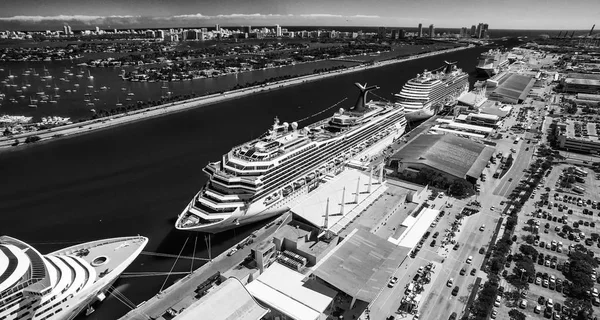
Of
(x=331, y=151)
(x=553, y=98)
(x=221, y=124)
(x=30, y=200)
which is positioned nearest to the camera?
(x=30, y=200)

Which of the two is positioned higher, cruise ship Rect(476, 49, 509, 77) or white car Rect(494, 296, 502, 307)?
cruise ship Rect(476, 49, 509, 77)

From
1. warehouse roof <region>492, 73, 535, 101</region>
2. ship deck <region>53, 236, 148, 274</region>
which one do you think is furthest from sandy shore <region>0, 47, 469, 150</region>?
warehouse roof <region>492, 73, 535, 101</region>

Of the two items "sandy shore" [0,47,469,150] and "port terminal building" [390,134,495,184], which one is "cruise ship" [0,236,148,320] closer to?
"port terminal building" [390,134,495,184]

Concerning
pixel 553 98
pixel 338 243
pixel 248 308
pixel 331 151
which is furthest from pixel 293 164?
pixel 553 98

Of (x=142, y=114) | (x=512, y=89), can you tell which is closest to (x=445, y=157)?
(x=142, y=114)

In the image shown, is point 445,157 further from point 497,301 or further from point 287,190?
point 497,301

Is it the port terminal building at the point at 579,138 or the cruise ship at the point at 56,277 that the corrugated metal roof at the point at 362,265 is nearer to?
the cruise ship at the point at 56,277

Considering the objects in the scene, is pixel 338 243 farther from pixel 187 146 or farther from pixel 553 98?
pixel 553 98
